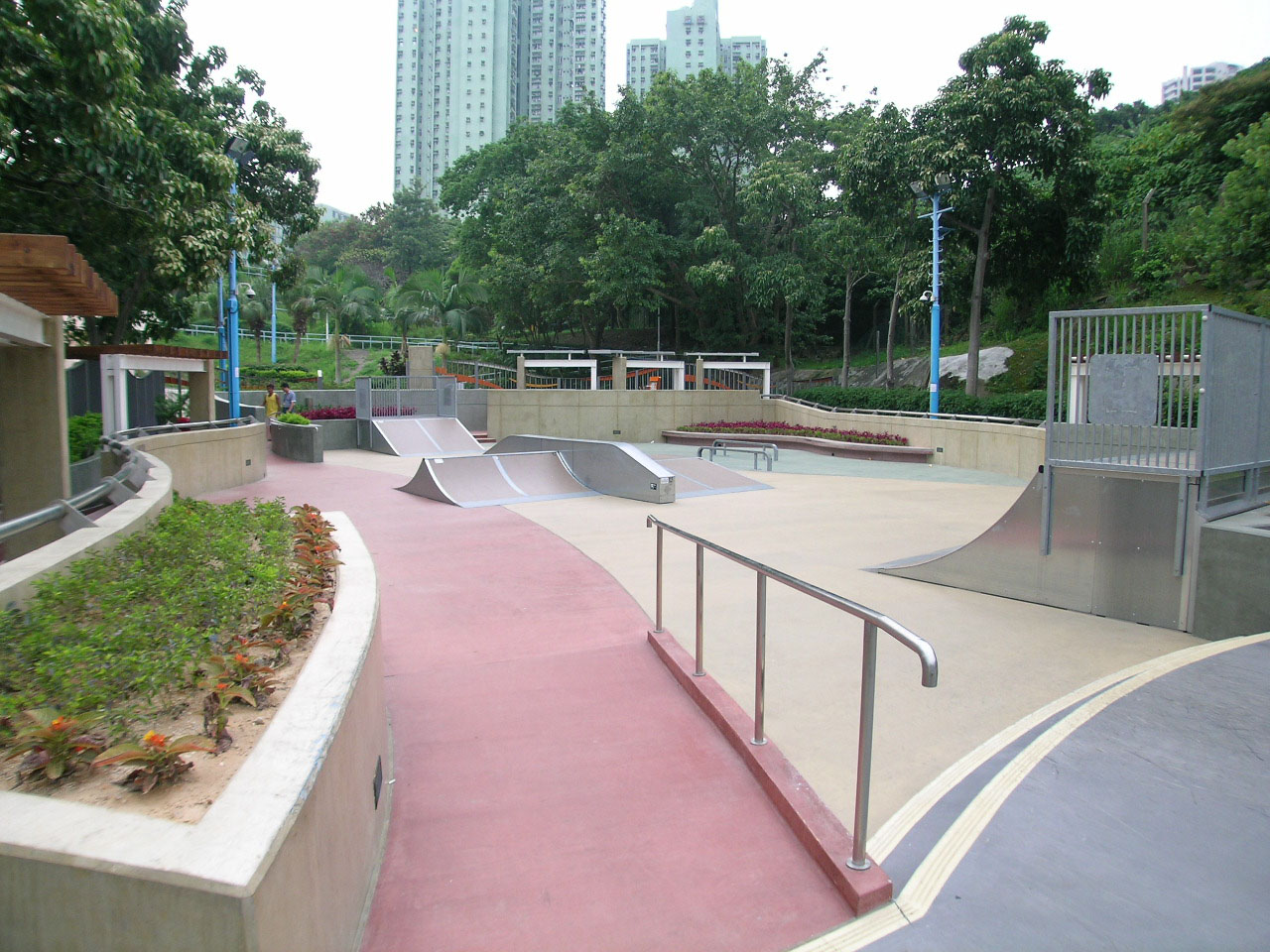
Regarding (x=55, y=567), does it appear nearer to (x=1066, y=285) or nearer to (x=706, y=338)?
(x=1066, y=285)

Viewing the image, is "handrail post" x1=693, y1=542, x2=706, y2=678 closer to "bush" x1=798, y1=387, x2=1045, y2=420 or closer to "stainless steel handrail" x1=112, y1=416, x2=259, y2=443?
"stainless steel handrail" x1=112, y1=416, x2=259, y2=443

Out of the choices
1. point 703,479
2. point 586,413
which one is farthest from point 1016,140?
point 703,479

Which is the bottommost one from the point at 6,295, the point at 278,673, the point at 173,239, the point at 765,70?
the point at 278,673

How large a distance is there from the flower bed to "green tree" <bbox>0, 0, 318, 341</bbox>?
14.1m

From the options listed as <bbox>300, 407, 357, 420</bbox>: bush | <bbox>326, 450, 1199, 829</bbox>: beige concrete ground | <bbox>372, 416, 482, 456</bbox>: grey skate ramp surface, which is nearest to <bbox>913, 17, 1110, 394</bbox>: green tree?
<bbox>372, 416, 482, 456</bbox>: grey skate ramp surface

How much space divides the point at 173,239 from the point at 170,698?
14.9 m

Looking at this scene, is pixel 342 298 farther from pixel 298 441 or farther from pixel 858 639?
pixel 858 639

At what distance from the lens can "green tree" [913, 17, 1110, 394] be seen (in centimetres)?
2420

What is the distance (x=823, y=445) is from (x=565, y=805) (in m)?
20.9

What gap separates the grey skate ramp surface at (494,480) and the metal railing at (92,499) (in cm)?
431

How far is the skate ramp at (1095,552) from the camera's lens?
6684mm

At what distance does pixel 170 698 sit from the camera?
2992 millimetres

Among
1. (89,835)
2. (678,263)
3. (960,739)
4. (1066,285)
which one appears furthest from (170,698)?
(678,263)

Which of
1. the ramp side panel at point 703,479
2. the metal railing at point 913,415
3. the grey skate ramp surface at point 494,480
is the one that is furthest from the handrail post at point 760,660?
the metal railing at point 913,415
